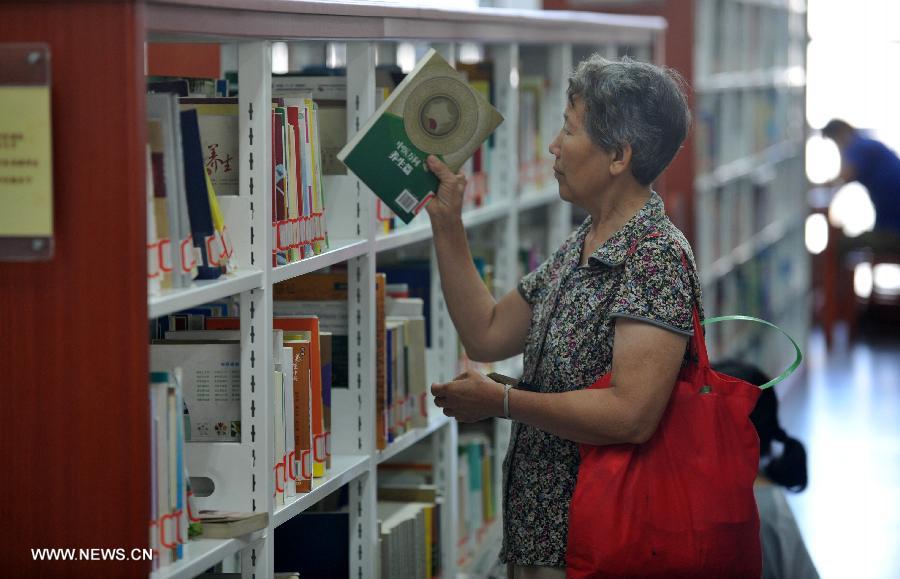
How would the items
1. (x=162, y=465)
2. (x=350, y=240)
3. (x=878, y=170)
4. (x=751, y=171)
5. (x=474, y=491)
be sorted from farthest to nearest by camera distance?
(x=878, y=170)
(x=751, y=171)
(x=474, y=491)
(x=350, y=240)
(x=162, y=465)

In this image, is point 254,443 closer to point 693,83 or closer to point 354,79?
point 354,79

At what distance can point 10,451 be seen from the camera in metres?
1.71

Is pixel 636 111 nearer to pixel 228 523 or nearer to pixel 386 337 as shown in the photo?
pixel 386 337

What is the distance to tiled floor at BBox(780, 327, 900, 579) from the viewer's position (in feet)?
15.1

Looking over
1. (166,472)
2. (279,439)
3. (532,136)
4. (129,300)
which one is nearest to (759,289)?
(532,136)

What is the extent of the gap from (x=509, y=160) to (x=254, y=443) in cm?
176

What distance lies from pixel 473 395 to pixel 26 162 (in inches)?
35.6

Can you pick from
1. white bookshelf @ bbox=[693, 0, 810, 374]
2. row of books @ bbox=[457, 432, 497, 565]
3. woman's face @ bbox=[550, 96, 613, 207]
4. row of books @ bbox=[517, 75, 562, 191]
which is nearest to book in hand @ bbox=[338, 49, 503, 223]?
woman's face @ bbox=[550, 96, 613, 207]

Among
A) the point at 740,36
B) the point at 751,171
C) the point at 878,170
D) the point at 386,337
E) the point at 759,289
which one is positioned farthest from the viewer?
the point at 878,170

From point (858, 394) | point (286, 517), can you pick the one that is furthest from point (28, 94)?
point (858, 394)

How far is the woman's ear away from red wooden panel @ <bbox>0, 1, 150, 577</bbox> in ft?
3.02

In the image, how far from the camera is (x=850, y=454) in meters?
5.87

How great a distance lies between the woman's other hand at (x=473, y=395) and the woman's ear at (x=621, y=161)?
17.1 inches

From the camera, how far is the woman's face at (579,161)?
226 cm
